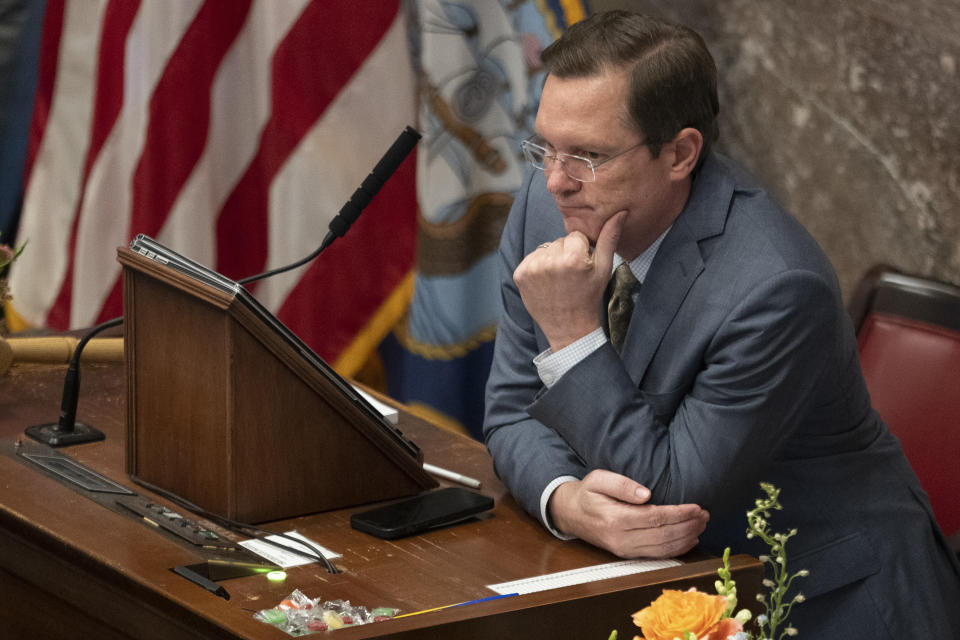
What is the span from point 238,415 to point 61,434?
0.46 m

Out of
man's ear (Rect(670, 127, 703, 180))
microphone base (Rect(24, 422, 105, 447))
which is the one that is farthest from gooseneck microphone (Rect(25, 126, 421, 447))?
man's ear (Rect(670, 127, 703, 180))

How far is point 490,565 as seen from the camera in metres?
1.77

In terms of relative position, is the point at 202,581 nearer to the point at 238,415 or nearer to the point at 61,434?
the point at 238,415

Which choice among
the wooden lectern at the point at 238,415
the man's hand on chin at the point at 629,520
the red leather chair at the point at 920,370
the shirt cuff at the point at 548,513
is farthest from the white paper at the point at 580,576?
the red leather chair at the point at 920,370

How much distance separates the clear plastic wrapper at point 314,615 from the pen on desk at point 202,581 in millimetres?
64

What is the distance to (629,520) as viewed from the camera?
1810 mm

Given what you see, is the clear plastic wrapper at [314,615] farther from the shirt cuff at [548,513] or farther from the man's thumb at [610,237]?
the man's thumb at [610,237]

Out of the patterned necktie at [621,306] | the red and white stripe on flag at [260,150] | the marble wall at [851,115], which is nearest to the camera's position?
the patterned necktie at [621,306]

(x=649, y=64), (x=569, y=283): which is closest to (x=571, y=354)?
(x=569, y=283)

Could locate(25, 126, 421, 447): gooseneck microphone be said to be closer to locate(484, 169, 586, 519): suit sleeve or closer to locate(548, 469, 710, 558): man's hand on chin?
locate(484, 169, 586, 519): suit sleeve

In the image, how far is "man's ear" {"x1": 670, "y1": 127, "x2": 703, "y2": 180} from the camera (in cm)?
196

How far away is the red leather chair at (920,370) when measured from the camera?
2.34 metres

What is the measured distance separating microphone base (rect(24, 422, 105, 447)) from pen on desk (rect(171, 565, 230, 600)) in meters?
0.57

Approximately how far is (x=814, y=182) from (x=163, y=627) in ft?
6.04
